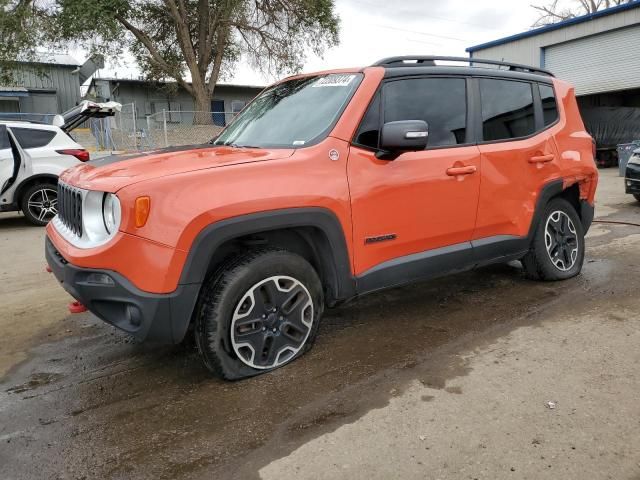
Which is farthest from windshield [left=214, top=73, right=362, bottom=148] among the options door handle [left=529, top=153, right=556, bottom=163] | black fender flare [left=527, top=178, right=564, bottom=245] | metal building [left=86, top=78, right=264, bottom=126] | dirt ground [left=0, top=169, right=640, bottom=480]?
metal building [left=86, top=78, right=264, bottom=126]

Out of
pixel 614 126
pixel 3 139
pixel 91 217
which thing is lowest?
pixel 91 217

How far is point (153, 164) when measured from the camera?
3037 mm

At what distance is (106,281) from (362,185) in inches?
61.8

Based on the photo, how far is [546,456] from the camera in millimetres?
2412

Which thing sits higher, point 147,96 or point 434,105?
point 147,96

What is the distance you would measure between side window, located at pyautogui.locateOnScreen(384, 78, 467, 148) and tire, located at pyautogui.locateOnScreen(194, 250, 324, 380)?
4.16ft

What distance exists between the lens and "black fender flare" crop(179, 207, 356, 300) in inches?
110

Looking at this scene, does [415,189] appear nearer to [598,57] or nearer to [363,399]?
[363,399]

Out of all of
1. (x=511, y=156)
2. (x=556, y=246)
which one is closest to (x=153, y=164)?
(x=511, y=156)

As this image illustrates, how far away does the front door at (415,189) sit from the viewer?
11.1ft

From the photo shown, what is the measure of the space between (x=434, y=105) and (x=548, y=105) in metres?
1.49

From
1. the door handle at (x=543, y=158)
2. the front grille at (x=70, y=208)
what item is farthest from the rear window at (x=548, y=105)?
the front grille at (x=70, y=208)

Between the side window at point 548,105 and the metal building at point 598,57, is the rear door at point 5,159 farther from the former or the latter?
the metal building at point 598,57

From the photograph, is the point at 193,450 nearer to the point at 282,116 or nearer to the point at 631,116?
the point at 282,116
